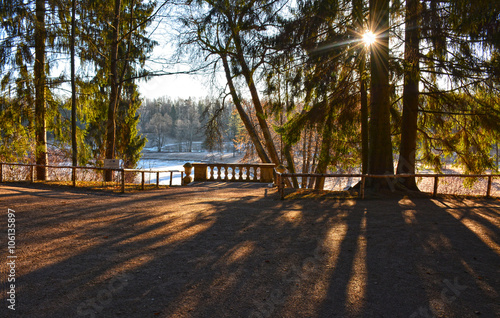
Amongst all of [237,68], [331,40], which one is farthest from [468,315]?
[237,68]

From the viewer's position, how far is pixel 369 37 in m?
9.45

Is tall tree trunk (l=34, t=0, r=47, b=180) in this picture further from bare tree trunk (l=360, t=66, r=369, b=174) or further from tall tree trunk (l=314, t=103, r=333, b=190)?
bare tree trunk (l=360, t=66, r=369, b=174)

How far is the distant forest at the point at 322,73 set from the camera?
29.7 feet

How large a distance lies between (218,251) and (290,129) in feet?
27.0

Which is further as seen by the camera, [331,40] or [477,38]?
[331,40]

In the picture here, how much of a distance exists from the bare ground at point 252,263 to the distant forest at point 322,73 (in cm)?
438

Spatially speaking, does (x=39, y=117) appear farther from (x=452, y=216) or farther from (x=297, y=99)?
(x=452, y=216)

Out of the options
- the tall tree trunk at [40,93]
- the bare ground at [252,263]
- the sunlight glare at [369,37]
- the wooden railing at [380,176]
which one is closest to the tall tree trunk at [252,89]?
the sunlight glare at [369,37]

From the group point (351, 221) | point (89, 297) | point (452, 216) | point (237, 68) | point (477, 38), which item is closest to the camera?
point (89, 297)

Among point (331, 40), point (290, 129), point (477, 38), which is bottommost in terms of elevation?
point (290, 129)

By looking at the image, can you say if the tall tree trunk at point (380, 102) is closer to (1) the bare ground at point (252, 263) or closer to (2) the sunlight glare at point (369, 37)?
(2) the sunlight glare at point (369, 37)

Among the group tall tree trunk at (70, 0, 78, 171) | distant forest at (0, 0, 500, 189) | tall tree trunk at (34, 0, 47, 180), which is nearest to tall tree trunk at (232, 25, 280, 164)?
distant forest at (0, 0, 500, 189)

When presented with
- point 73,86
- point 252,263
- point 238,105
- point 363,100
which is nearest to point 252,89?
point 238,105

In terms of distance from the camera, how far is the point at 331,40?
10016 mm
